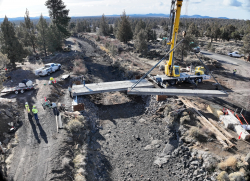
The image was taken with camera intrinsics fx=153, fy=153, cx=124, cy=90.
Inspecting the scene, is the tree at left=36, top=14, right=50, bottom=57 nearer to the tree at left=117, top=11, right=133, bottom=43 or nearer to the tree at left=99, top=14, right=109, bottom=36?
the tree at left=117, top=11, right=133, bottom=43

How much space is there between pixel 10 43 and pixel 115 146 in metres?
27.2

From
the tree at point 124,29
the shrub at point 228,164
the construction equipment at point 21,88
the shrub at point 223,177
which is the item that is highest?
the tree at point 124,29

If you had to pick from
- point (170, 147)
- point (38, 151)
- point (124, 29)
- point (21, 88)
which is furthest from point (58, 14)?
point (170, 147)

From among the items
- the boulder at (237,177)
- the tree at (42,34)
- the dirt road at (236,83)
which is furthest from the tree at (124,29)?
the boulder at (237,177)

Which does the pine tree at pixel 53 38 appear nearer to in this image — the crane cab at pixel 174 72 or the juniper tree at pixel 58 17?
the juniper tree at pixel 58 17

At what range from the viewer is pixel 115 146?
16.1m

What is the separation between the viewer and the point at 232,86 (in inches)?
969

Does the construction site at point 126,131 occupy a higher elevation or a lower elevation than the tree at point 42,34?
lower

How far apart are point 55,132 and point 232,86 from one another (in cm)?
2633

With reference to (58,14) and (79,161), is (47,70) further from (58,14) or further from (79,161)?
(58,14)

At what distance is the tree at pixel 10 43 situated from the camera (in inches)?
1065

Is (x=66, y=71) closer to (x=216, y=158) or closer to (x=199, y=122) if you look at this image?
(x=199, y=122)

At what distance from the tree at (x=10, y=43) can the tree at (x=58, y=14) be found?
15.2 meters

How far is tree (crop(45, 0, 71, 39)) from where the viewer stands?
41.8m
